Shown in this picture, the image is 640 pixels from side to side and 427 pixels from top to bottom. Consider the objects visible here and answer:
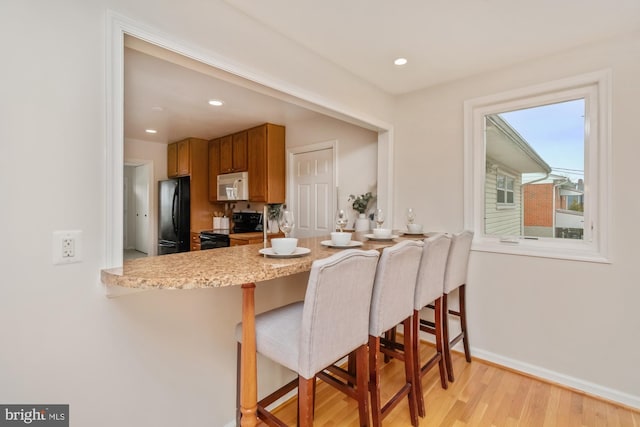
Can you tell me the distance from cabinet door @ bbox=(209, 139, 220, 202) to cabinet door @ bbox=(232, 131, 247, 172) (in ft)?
A: 1.58

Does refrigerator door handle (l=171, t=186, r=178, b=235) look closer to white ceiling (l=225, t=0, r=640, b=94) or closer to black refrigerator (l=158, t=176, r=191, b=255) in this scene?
black refrigerator (l=158, t=176, r=191, b=255)

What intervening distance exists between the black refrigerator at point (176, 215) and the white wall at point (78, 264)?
10.9ft

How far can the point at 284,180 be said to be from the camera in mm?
4059

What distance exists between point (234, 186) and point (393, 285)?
3164mm

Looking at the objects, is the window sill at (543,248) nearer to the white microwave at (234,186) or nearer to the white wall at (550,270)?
the white wall at (550,270)

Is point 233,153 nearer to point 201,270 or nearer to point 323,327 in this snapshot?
point 201,270

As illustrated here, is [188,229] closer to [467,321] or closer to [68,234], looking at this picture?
[68,234]

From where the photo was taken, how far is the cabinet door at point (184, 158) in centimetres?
460

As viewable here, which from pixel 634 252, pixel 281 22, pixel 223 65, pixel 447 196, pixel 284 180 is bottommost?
pixel 634 252

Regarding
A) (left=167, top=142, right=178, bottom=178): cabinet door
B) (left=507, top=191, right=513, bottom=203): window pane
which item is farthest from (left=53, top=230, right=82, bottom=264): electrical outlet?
(left=167, top=142, right=178, bottom=178): cabinet door

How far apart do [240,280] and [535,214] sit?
2490mm

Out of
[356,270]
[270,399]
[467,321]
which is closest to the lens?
[356,270]

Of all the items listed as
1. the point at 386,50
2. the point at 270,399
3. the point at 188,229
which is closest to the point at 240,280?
the point at 270,399

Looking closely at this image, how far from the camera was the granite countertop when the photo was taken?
1.02 meters
